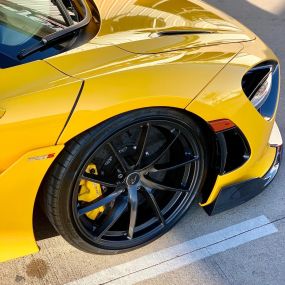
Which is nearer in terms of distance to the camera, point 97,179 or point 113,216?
point 97,179

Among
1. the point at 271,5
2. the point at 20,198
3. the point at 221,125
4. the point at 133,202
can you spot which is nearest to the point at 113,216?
the point at 133,202

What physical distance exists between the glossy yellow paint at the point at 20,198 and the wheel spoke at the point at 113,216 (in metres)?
0.35

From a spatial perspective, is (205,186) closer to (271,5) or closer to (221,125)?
(221,125)

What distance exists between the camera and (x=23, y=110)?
1646mm

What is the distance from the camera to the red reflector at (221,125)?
7.08ft

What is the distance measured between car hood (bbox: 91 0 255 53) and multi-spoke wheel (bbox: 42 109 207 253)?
0.35m

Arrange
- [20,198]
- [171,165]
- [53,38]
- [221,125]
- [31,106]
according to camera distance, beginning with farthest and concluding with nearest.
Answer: [171,165]
[221,125]
[53,38]
[20,198]
[31,106]

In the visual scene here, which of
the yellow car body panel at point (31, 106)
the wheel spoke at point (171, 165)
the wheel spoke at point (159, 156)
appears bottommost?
the wheel spoke at point (171, 165)

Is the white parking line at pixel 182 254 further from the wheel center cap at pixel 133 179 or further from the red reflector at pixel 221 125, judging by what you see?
the red reflector at pixel 221 125

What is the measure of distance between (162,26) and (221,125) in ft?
1.87

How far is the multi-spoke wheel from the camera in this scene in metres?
1.88

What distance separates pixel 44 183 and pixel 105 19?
2.84 feet

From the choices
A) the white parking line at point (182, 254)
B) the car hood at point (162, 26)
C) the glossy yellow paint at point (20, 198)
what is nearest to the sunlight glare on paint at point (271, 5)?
the car hood at point (162, 26)

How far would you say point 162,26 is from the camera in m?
2.25
